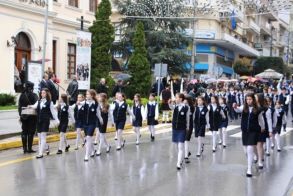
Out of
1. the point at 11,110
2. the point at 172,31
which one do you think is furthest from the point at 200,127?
the point at 172,31

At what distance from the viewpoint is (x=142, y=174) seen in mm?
10945

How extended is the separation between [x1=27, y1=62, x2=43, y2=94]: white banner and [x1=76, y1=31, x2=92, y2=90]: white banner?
1897 millimetres

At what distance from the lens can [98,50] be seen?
91.6ft

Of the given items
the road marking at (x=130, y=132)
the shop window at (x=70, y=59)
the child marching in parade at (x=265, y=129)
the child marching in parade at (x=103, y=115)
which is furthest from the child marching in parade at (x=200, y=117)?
the shop window at (x=70, y=59)

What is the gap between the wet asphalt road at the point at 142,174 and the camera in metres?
9.34

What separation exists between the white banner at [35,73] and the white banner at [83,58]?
6.22 feet

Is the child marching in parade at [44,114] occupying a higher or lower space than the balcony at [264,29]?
lower

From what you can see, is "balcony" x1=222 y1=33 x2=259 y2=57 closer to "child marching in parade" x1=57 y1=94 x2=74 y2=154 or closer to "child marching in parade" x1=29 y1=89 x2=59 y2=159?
"child marching in parade" x1=57 y1=94 x2=74 y2=154

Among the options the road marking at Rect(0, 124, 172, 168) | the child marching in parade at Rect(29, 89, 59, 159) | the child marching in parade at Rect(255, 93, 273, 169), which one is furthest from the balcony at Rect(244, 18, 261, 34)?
the child marching in parade at Rect(29, 89, 59, 159)

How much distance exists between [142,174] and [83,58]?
1154 cm

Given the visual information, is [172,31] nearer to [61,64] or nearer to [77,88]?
[61,64]

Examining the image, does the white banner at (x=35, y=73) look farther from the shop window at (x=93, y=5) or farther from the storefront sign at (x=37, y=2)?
the shop window at (x=93, y=5)

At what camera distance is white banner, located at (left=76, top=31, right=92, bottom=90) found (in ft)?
69.9

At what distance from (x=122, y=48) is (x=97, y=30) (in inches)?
470
